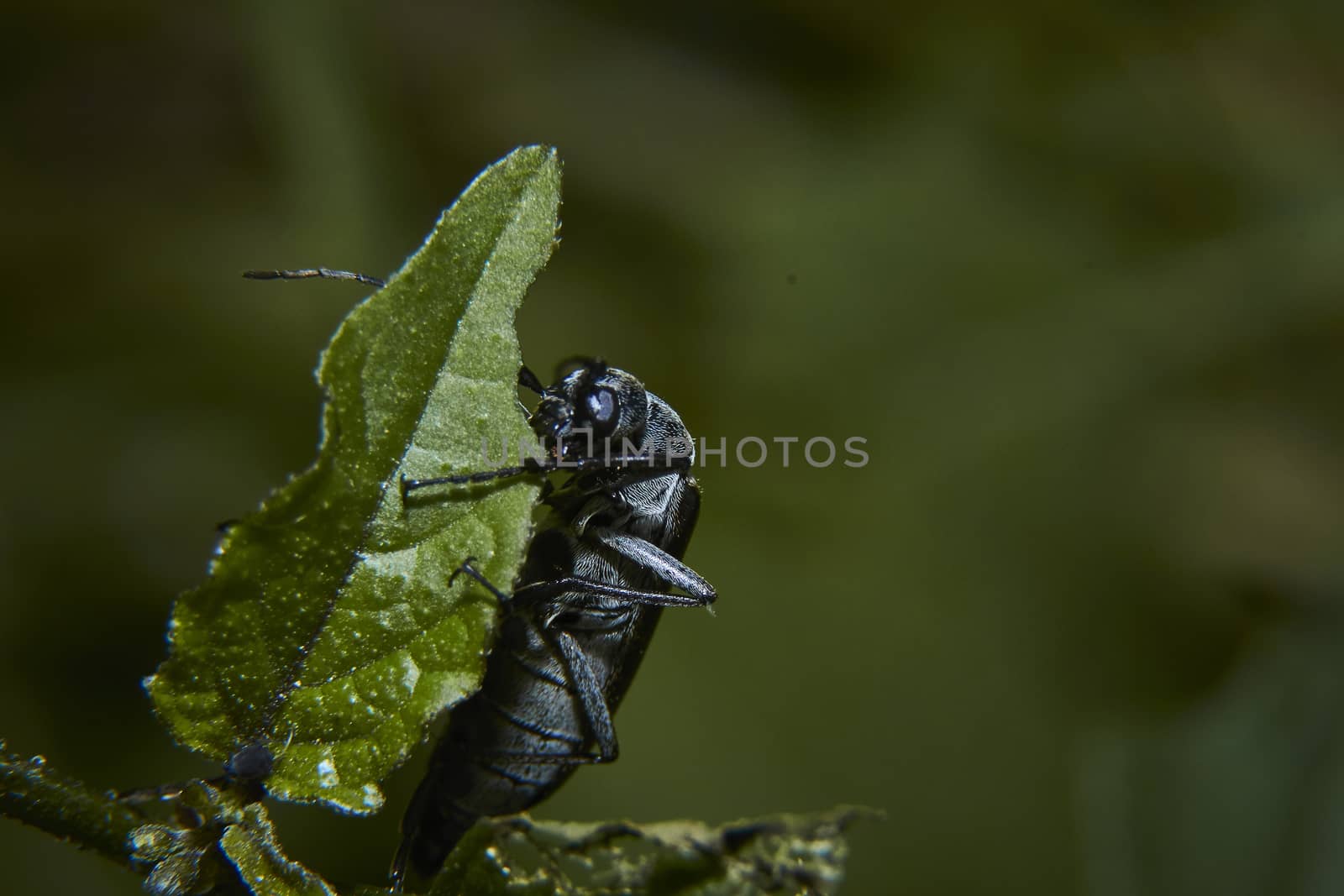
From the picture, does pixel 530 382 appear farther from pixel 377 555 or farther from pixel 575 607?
pixel 377 555

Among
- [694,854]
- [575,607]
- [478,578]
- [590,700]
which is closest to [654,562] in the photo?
[575,607]

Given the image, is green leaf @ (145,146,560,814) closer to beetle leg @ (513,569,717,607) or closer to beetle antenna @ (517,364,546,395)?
beetle leg @ (513,569,717,607)

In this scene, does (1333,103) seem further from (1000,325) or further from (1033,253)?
(1000,325)

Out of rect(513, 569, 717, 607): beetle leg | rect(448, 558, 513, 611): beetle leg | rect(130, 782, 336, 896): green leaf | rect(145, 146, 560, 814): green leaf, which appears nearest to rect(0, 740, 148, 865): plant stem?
rect(130, 782, 336, 896): green leaf

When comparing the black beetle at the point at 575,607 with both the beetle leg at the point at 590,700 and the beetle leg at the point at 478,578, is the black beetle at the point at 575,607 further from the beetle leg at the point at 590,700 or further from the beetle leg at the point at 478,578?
the beetle leg at the point at 478,578

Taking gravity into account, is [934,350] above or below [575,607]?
above

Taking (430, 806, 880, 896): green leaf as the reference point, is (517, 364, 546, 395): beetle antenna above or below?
above

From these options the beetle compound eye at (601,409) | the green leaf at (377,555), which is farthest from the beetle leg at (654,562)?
the green leaf at (377,555)
